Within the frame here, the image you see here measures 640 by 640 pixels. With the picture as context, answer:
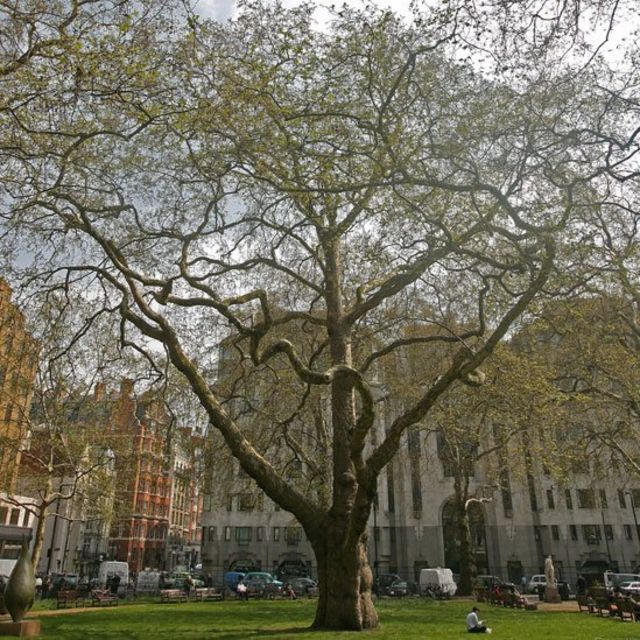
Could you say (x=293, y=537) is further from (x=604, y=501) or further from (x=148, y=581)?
(x=604, y=501)

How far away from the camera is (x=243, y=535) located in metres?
56.7

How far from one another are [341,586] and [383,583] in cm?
3360

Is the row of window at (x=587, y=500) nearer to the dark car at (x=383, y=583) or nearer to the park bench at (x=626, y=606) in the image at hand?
the dark car at (x=383, y=583)

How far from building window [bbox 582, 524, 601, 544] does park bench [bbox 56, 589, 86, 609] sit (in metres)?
41.9

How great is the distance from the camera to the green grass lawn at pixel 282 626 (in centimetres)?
1346

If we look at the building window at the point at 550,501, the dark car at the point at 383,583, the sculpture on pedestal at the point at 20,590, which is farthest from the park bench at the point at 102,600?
the building window at the point at 550,501

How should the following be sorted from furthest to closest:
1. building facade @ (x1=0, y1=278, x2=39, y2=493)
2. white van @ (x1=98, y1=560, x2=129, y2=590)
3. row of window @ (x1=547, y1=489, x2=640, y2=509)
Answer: row of window @ (x1=547, y1=489, x2=640, y2=509), white van @ (x1=98, y1=560, x2=129, y2=590), building facade @ (x1=0, y1=278, x2=39, y2=493)

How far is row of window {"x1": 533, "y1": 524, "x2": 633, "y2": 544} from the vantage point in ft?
162

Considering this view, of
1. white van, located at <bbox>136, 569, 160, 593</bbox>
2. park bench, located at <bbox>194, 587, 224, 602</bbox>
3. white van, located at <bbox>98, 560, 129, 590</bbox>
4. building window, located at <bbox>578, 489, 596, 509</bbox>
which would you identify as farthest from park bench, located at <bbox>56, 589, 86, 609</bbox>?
building window, located at <bbox>578, 489, 596, 509</bbox>

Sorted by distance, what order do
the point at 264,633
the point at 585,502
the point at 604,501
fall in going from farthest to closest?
the point at 585,502 → the point at 604,501 → the point at 264,633

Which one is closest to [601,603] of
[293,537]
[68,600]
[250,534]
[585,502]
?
[68,600]

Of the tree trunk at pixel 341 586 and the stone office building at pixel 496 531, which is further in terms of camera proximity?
the stone office building at pixel 496 531

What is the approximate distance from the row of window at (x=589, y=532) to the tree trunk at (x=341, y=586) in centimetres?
4224

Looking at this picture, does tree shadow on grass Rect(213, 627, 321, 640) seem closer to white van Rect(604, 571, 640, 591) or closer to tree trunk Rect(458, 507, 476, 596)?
tree trunk Rect(458, 507, 476, 596)
